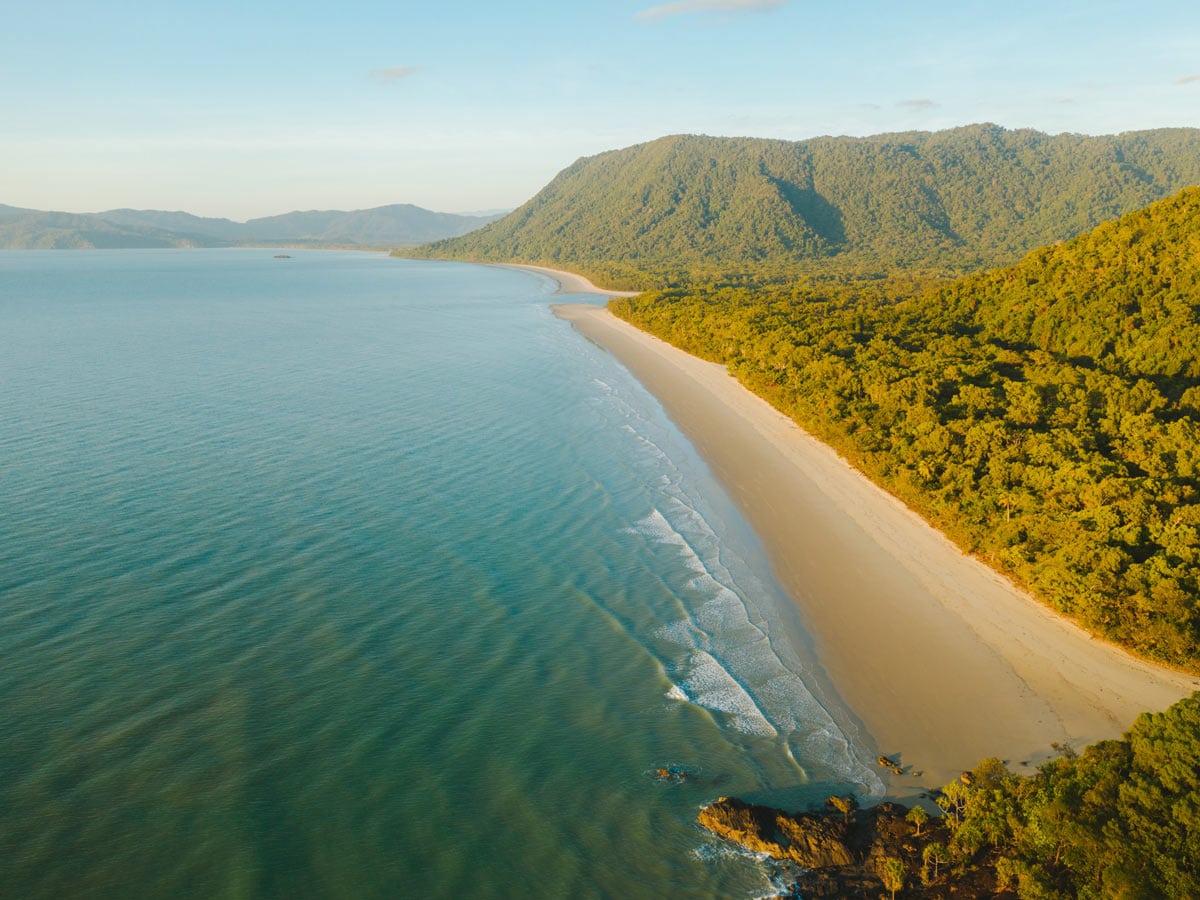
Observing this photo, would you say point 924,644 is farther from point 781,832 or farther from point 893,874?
point 893,874

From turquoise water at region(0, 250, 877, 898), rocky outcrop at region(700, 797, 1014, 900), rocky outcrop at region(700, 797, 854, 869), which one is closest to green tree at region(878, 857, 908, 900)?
rocky outcrop at region(700, 797, 1014, 900)

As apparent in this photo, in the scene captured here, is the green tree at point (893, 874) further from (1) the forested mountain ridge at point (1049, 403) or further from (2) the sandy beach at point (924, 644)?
(1) the forested mountain ridge at point (1049, 403)

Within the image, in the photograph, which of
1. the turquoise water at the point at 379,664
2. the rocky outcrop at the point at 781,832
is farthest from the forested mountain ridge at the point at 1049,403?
the rocky outcrop at the point at 781,832

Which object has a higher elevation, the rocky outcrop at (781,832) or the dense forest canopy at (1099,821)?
the dense forest canopy at (1099,821)

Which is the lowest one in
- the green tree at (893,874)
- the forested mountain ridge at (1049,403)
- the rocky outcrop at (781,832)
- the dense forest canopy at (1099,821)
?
the rocky outcrop at (781,832)

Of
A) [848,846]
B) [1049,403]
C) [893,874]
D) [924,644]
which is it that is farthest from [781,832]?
[1049,403]

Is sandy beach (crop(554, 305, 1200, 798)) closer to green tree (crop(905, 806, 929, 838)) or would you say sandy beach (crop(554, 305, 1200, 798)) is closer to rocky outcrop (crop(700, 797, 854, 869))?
green tree (crop(905, 806, 929, 838))
